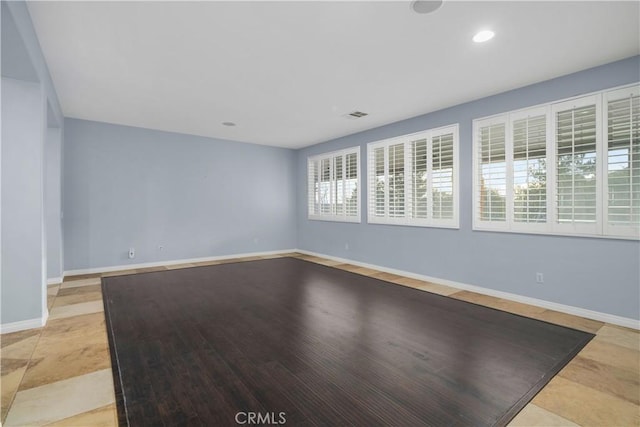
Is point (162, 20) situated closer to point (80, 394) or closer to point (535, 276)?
point (80, 394)

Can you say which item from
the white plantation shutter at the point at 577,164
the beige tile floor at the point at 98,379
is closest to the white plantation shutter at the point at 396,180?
the white plantation shutter at the point at 577,164

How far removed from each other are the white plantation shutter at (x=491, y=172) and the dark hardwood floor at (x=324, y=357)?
132 centimetres

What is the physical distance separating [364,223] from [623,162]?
3.84m

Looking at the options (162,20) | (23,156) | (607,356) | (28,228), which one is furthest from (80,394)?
(607,356)

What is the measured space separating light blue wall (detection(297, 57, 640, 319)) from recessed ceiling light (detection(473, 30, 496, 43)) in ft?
5.05

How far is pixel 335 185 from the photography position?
6.98 meters

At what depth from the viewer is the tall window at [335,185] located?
256 inches

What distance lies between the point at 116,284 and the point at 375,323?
13.1 feet

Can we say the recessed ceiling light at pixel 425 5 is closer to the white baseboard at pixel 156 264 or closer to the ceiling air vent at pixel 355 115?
the ceiling air vent at pixel 355 115

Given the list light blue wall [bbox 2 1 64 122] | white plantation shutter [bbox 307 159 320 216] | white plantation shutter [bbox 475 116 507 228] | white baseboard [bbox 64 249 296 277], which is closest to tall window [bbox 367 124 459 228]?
white plantation shutter [bbox 475 116 507 228]

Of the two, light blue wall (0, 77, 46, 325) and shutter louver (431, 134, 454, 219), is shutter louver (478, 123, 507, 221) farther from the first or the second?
light blue wall (0, 77, 46, 325)

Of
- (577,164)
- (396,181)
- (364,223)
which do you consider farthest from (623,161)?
(364,223)

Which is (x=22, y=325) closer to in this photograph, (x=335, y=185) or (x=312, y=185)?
A: (x=335, y=185)

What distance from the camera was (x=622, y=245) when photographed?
320 cm
